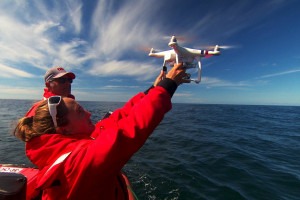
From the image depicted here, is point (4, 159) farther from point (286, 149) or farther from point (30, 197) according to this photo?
point (286, 149)

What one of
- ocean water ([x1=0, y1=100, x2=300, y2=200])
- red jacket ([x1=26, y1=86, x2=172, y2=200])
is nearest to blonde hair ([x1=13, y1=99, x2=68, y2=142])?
red jacket ([x1=26, y1=86, x2=172, y2=200])

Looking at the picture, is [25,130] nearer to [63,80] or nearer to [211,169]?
[63,80]

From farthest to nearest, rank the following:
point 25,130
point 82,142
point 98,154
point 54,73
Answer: point 54,73 < point 25,130 < point 82,142 < point 98,154

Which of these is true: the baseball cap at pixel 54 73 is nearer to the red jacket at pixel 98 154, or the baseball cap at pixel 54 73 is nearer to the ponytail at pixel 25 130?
the ponytail at pixel 25 130

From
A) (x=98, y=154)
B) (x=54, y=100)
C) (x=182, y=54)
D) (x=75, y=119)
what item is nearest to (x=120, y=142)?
(x=98, y=154)

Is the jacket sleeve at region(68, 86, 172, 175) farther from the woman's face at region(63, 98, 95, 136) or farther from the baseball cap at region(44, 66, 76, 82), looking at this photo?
the baseball cap at region(44, 66, 76, 82)
